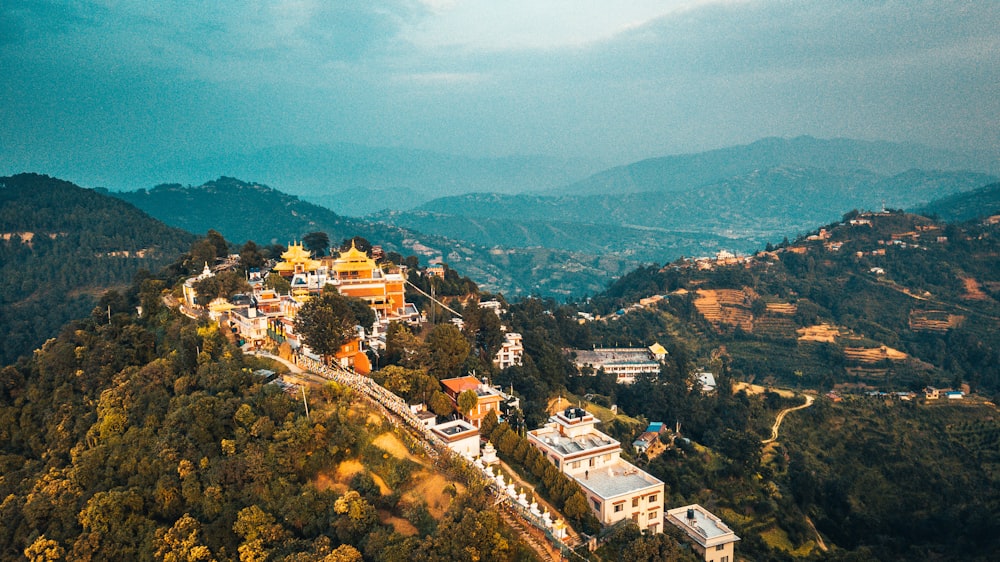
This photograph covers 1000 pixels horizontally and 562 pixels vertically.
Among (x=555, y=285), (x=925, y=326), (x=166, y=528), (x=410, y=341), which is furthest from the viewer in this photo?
(x=555, y=285)

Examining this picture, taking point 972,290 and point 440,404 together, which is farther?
point 972,290

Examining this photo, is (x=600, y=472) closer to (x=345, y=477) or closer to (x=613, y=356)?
(x=345, y=477)

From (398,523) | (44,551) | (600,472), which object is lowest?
(44,551)

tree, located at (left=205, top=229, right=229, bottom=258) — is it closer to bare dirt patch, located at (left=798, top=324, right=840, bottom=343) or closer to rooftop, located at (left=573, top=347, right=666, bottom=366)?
rooftop, located at (left=573, top=347, right=666, bottom=366)

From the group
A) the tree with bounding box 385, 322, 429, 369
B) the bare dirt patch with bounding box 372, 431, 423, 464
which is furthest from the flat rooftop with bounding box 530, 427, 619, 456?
the tree with bounding box 385, 322, 429, 369

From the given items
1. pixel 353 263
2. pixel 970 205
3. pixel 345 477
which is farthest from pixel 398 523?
pixel 970 205

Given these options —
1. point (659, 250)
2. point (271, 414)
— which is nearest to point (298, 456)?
point (271, 414)

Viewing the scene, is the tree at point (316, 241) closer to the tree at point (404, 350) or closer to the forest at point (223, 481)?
the forest at point (223, 481)

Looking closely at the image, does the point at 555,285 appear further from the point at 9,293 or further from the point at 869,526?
the point at 869,526
